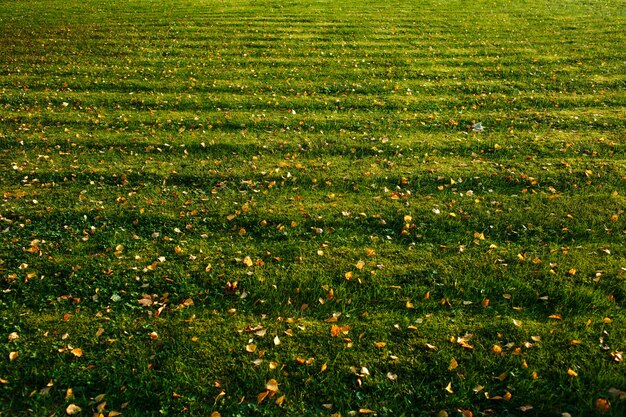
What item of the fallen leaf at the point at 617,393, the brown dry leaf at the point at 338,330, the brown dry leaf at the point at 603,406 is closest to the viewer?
the brown dry leaf at the point at 603,406

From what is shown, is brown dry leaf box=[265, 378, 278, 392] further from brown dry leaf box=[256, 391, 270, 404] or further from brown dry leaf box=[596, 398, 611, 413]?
brown dry leaf box=[596, 398, 611, 413]

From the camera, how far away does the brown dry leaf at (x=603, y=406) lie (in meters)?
4.28

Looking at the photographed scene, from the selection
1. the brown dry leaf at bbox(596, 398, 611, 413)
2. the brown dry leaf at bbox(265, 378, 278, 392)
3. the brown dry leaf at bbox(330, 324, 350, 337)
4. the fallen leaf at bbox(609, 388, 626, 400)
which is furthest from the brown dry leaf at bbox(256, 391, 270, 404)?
the fallen leaf at bbox(609, 388, 626, 400)

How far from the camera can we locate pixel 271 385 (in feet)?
15.0

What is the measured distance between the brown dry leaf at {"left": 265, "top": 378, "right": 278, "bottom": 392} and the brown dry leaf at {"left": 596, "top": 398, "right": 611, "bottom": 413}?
9.43ft

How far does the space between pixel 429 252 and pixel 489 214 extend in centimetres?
143

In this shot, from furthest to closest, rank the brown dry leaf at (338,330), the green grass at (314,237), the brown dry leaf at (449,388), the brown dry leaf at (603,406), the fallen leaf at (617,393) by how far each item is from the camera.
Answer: the brown dry leaf at (338,330) → the green grass at (314,237) → the brown dry leaf at (449,388) → the fallen leaf at (617,393) → the brown dry leaf at (603,406)

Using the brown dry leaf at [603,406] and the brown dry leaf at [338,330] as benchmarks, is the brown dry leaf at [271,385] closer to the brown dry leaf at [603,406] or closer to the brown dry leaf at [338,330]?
the brown dry leaf at [338,330]

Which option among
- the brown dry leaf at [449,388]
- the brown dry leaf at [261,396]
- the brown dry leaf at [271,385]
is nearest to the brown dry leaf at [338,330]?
the brown dry leaf at [271,385]

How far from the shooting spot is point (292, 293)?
5781 mm

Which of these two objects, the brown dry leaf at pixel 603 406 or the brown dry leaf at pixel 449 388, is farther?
the brown dry leaf at pixel 449 388

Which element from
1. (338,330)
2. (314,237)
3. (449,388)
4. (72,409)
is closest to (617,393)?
(449,388)

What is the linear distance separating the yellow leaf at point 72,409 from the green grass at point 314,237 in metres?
0.06

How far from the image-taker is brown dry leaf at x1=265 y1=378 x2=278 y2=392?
455cm
